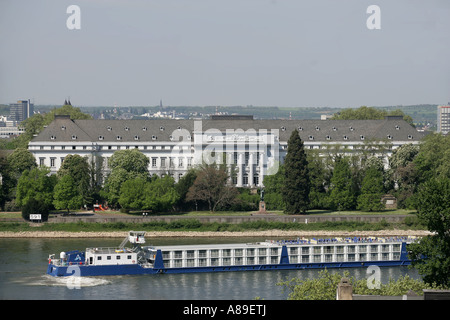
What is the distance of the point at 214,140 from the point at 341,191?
18596 millimetres

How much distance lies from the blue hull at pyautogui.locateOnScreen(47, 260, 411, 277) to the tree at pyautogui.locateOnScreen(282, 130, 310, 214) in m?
15.8

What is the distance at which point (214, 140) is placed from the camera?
3656 inches

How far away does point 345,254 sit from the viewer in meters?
59.7

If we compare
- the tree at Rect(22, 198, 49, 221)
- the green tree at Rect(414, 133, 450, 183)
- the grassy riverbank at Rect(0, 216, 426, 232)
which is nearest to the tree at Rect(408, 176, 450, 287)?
the grassy riverbank at Rect(0, 216, 426, 232)

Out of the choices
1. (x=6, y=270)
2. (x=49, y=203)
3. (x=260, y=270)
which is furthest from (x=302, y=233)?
(x=6, y=270)

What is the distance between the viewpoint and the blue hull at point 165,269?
5144 centimetres

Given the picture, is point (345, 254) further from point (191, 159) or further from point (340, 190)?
point (191, 159)

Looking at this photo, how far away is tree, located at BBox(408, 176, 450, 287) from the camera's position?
3631cm

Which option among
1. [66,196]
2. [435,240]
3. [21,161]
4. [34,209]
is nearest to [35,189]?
[66,196]

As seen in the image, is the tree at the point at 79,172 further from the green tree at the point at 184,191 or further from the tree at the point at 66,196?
the green tree at the point at 184,191

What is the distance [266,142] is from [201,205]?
50.4 feet

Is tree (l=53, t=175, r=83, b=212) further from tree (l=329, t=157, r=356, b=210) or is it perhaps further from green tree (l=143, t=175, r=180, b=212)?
tree (l=329, t=157, r=356, b=210)

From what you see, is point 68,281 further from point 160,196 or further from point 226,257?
point 160,196
